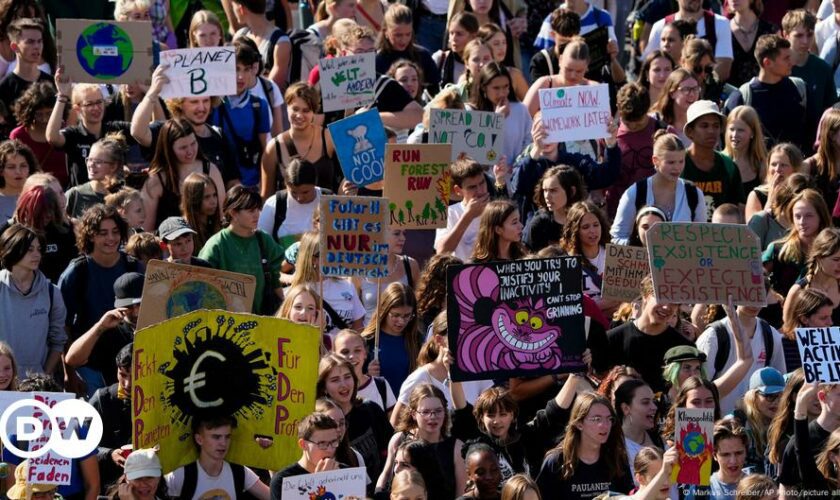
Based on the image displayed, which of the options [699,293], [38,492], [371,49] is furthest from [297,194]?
[38,492]

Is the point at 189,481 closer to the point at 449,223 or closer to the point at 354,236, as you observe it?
the point at 354,236

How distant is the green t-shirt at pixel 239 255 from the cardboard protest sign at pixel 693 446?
3593 mm

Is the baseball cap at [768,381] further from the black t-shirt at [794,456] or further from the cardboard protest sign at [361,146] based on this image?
the cardboard protest sign at [361,146]

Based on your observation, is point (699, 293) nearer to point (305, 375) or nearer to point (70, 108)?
point (305, 375)

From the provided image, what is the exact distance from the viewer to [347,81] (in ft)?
52.0

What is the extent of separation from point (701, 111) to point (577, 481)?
186 inches

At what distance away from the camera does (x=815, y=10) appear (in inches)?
771

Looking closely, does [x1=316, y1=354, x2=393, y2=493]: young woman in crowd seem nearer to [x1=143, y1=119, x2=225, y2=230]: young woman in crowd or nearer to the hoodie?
the hoodie

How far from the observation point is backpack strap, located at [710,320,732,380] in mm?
12789

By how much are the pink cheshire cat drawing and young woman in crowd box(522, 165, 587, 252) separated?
7.06ft

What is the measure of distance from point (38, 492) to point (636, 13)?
994cm

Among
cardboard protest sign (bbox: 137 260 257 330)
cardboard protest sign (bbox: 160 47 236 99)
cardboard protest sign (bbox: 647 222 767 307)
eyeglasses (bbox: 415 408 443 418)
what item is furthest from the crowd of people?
cardboard protest sign (bbox: 137 260 257 330)

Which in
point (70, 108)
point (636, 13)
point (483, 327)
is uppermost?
point (636, 13)

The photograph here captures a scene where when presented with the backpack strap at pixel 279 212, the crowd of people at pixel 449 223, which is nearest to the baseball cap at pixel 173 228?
the crowd of people at pixel 449 223
